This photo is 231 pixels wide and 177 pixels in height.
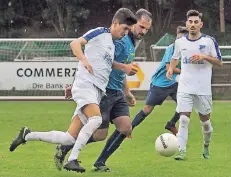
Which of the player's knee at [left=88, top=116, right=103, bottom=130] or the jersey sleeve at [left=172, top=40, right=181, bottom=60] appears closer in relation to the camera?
the player's knee at [left=88, top=116, right=103, bottom=130]

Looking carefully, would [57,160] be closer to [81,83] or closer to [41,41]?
[81,83]

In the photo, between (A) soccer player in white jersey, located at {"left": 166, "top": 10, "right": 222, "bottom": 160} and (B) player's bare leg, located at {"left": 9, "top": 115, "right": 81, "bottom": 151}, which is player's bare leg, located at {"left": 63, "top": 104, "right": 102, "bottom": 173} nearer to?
(B) player's bare leg, located at {"left": 9, "top": 115, "right": 81, "bottom": 151}

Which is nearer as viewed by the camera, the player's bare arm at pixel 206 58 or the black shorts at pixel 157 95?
the player's bare arm at pixel 206 58

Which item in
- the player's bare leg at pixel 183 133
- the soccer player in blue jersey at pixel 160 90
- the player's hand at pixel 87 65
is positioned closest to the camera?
the player's hand at pixel 87 65

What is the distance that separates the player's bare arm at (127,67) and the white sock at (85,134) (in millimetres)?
675

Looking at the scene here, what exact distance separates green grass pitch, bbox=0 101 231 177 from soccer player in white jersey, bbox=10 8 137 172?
1.65ft

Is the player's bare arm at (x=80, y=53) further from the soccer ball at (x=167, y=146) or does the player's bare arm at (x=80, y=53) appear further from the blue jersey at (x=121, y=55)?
the soccer ball at (x=167, y=146)

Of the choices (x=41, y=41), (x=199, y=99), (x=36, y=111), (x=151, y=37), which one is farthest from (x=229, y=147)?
(x=151, y=37)

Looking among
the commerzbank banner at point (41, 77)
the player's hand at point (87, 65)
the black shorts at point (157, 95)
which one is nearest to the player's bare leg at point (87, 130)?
the player's hand at point (87, 65)

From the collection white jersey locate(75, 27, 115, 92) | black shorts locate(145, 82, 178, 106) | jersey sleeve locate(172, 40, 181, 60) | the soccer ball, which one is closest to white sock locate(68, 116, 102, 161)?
white jersey locate(75, 27, 115, 92)

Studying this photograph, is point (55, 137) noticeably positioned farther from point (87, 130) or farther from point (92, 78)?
point (92, 78)

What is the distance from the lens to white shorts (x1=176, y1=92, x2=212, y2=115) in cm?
1103

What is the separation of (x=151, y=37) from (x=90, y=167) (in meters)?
30.8

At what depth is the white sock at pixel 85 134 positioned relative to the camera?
8.58 metres
